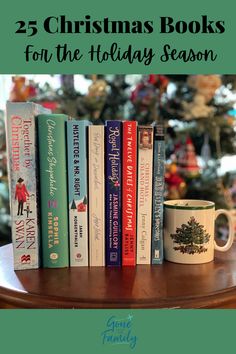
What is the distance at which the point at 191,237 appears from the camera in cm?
74

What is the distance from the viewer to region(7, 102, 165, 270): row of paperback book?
2.33ft

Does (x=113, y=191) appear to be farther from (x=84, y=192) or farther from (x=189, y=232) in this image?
(x=189, y=232)

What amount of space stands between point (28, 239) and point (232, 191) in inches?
59.8

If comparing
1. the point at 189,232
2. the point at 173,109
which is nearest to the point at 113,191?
the point at 189,232

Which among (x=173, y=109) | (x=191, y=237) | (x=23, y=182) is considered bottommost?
(x=191, y=237)

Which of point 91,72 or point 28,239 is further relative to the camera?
point 91,72

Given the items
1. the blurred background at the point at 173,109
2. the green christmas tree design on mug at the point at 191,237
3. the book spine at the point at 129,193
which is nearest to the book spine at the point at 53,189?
the book spine at the point at 129,193

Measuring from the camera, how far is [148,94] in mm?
1952

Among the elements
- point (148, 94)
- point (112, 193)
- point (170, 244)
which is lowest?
point (170, 244)
